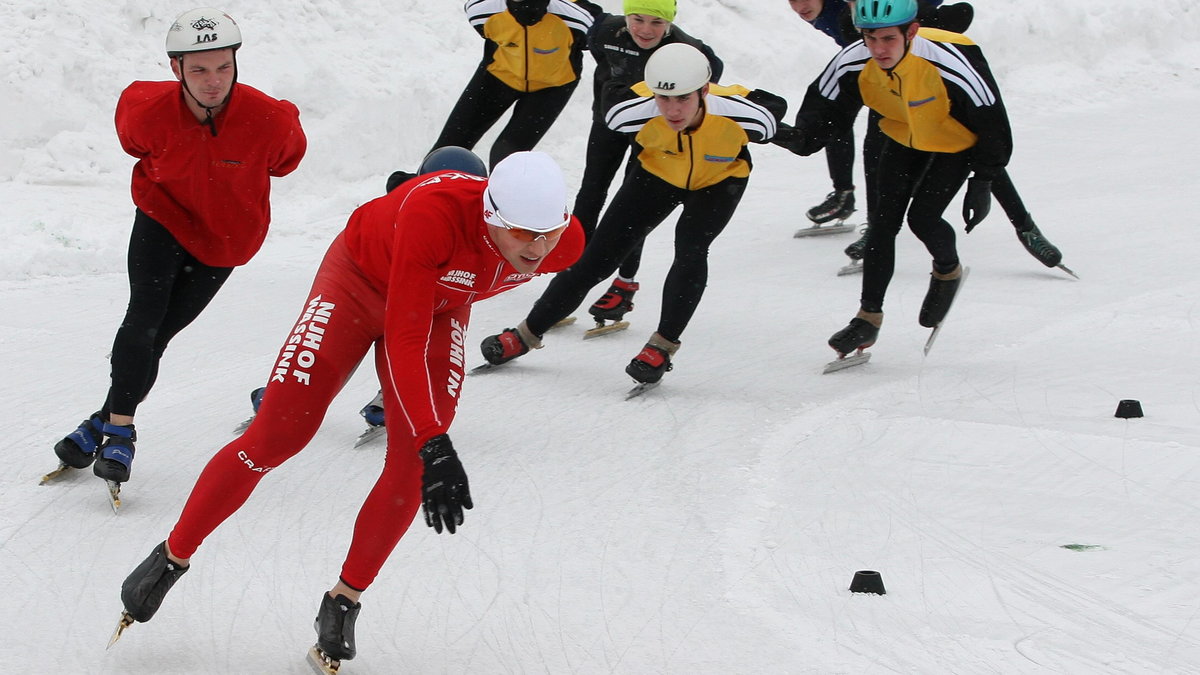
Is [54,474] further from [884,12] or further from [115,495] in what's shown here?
[884,12]

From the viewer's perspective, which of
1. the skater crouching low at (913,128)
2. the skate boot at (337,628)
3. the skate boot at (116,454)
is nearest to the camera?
the skate boot at (337,628)

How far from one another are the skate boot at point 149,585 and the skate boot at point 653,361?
2.85 metres

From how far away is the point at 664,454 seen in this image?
5.25m

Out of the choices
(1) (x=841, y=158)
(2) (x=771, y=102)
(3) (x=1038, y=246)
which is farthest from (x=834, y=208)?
(2) (x=771, y=102)

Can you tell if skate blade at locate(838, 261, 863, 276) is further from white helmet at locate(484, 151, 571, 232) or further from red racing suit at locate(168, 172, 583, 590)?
white helmet at locate(484, 151, 571, 232)

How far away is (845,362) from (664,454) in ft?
5.32

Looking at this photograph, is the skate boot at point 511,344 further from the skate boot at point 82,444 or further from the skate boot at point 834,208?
the skate boot at point 834,208

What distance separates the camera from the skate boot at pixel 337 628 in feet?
11.0

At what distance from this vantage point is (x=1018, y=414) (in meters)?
5.52

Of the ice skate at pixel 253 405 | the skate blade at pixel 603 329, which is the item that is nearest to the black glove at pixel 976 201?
the skate blade at pixel 603 329

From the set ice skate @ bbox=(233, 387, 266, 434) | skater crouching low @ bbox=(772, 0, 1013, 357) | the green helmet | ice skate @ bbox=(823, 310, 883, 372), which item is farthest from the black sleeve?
ice skate @ bbox=(233, 387, 266, 434)

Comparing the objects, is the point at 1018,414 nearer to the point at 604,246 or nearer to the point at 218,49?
the point at 604,246

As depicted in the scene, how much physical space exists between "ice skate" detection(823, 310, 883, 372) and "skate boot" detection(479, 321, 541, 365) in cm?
149

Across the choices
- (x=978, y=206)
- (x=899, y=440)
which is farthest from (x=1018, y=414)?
(x=978, y=206)
